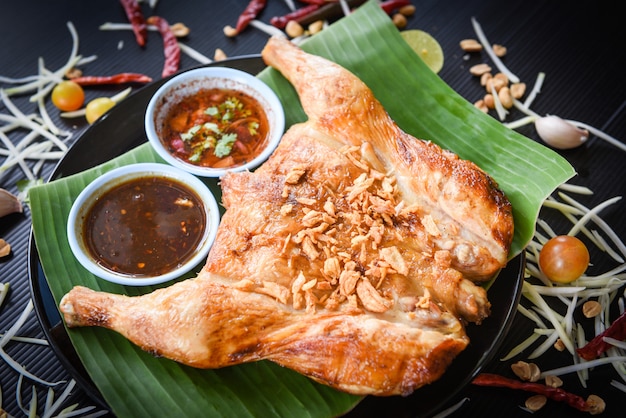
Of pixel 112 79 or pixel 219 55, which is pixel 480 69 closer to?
pixel 219 55

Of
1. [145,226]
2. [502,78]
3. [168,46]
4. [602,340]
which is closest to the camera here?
[145,226]

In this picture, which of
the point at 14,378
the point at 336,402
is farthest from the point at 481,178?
the point at 14,378

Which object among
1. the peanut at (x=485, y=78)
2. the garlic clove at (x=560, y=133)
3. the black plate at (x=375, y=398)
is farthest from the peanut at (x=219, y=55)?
the garlic clove at (x=560, y=133)

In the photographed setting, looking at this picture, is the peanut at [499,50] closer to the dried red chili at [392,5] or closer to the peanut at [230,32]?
the dried red chili at [392,5]

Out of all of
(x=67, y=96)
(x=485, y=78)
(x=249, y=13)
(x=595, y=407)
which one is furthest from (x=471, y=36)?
(x=67, y=96)

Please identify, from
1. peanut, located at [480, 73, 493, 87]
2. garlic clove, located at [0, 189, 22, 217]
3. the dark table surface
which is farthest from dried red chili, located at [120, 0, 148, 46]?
peanut, located at [480, 73, 493, 87]

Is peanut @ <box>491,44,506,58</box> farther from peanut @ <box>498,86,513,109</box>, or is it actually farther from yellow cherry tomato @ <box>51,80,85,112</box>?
yellow cherry tomato @ <box>51,80,85,112</box>
